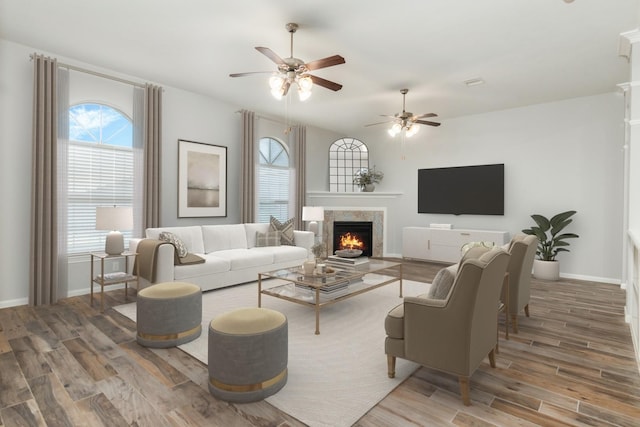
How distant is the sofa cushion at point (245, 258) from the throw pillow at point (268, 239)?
1.28 feet

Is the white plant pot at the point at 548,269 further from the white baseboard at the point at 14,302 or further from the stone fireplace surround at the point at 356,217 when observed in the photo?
the white baseboard at the point at 14,302

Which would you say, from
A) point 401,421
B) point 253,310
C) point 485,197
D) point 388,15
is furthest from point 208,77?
point 485,197

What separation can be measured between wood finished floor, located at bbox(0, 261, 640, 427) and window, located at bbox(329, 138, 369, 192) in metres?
5.54

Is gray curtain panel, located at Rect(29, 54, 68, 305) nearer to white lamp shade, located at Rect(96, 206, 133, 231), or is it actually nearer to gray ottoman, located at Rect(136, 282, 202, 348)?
white lamp shade, located at Rect(96, 206, 133, 231)

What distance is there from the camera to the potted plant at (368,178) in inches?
317

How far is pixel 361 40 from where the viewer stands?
3.74m

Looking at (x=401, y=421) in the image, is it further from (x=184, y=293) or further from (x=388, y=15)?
(x=388, y=15)

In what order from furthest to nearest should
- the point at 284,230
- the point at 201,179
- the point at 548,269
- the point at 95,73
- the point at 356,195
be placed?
the point at 356,195, the point at 284,230, the point at 201,179, the point at 548,269, the point at 95,73

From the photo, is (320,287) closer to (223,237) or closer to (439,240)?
(223,237)

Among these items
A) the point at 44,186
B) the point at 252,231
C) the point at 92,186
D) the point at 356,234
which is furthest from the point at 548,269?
the point at 44,186

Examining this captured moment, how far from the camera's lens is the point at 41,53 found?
4121 mm

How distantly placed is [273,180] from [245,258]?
250 centimetres

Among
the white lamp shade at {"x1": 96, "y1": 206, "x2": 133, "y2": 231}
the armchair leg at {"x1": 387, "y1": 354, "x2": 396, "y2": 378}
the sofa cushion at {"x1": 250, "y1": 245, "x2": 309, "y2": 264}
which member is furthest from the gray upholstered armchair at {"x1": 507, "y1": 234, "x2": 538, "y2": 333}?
the white lamp shade at {"x1": 96, "y1": 206, "x2": 133, "y2": 231}

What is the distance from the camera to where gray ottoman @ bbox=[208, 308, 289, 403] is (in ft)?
6.94
